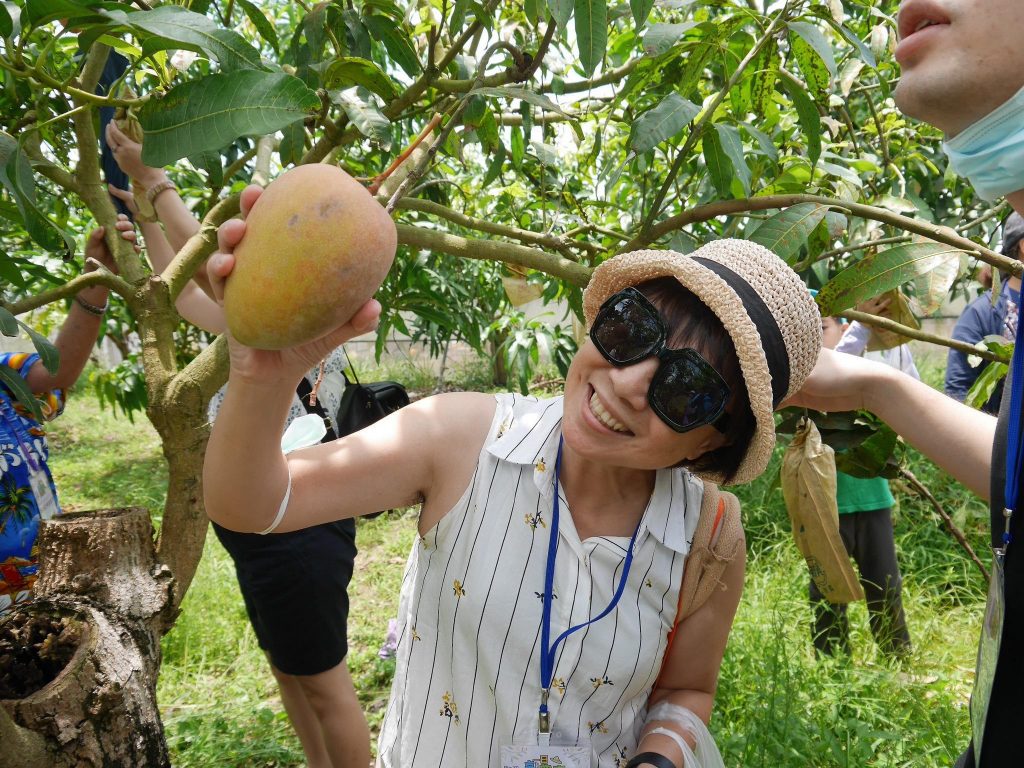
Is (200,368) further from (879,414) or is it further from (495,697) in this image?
(879,414)

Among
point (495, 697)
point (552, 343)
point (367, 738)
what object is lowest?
point (367, 738)

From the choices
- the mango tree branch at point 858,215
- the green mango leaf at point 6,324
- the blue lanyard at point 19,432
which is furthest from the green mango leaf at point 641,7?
the blue lanyard at point 19,432

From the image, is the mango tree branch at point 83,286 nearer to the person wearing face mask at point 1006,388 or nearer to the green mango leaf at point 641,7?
the green mango leaf at point 641,7

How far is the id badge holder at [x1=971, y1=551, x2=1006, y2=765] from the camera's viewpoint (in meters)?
0.96

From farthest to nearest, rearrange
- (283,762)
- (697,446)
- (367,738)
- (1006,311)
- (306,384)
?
(1006,311) < (283,762) < (367,738) < (306,384) < (697,446)

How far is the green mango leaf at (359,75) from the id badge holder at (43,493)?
1294 millimetres

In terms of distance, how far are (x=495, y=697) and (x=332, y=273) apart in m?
0.63

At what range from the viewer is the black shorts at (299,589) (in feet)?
6.25

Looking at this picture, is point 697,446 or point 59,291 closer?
point 697,446

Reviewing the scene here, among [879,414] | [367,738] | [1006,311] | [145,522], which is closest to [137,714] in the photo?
[145,522]

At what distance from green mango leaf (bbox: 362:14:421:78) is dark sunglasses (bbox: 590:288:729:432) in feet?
2.04

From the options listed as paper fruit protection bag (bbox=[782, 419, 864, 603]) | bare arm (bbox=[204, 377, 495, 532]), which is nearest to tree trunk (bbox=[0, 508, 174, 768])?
bare arm (bbox=[204, 377, 495, 532])

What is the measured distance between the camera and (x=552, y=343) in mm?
3557

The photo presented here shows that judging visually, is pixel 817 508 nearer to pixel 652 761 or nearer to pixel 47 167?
pixel 652 761
